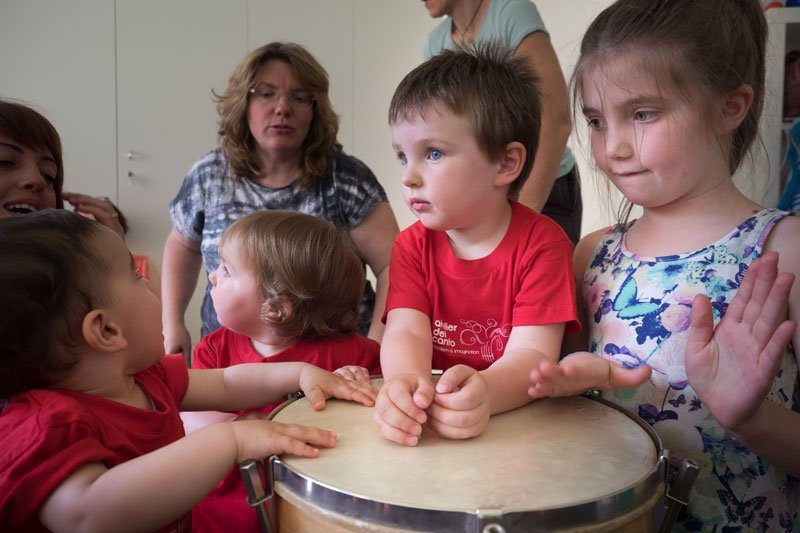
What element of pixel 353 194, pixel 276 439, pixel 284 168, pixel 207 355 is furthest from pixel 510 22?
pixel 276 439

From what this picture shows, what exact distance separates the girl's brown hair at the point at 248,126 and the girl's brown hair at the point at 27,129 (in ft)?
1.80

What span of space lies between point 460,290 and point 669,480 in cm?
48

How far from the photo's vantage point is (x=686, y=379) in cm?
109

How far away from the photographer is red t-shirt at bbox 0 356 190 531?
0.81 meters

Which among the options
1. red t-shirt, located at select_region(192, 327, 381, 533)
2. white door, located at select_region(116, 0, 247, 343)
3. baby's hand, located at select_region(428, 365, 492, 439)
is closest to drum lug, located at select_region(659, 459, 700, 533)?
baby's hand, located at select_region(428, 365, 492, 439)

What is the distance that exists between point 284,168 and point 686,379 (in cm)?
139

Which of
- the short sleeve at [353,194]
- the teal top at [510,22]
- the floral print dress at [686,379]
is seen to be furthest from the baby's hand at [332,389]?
the teal top at [510,22]

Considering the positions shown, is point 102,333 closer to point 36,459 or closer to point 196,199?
point 36,459

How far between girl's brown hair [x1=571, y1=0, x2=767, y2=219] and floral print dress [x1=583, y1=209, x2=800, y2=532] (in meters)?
0.21

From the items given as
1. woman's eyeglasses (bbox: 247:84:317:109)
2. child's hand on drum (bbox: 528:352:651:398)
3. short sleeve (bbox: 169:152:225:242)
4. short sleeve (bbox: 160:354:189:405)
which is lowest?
short sleeve (bbox: 160:354:189:405)

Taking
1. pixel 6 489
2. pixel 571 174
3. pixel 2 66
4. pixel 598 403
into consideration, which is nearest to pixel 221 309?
pixel 6 489

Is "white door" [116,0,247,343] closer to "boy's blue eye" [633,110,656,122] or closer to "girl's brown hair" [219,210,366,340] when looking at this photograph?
"girl's brown hair" [219,210,366,340]

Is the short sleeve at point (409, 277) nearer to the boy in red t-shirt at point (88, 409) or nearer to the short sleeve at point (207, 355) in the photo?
the boy in red t-shirt at point (88, 409)

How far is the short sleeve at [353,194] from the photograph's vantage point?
80.6 inches
